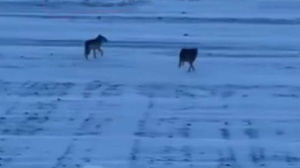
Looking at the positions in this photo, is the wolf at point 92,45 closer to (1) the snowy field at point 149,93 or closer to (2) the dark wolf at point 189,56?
(1) the snowy field at point 149,93

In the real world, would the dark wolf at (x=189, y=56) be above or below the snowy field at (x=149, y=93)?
above

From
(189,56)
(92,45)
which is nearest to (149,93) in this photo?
(189,56)

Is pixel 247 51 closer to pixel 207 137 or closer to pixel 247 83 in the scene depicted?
pixel 247 83

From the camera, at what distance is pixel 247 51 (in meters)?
19.7

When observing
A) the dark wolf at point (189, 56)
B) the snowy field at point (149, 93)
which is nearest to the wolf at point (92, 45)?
the snowy field at point (149, 93)

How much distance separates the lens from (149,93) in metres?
15.1

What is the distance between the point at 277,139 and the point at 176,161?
6.12 ft

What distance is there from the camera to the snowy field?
1145 centimetres

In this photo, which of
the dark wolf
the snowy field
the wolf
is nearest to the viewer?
the snowy field

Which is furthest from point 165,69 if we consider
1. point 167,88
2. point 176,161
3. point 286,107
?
point 176,161

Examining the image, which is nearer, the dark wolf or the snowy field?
the snowy field

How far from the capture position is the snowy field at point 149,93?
1145cm

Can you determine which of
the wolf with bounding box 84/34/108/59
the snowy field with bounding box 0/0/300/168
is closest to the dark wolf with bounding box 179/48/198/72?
the snowy field with bounding box 0/0/300/168

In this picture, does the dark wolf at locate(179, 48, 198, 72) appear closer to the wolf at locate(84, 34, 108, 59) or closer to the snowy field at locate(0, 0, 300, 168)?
the snowy field at locate(0, 0, 300, 168)
